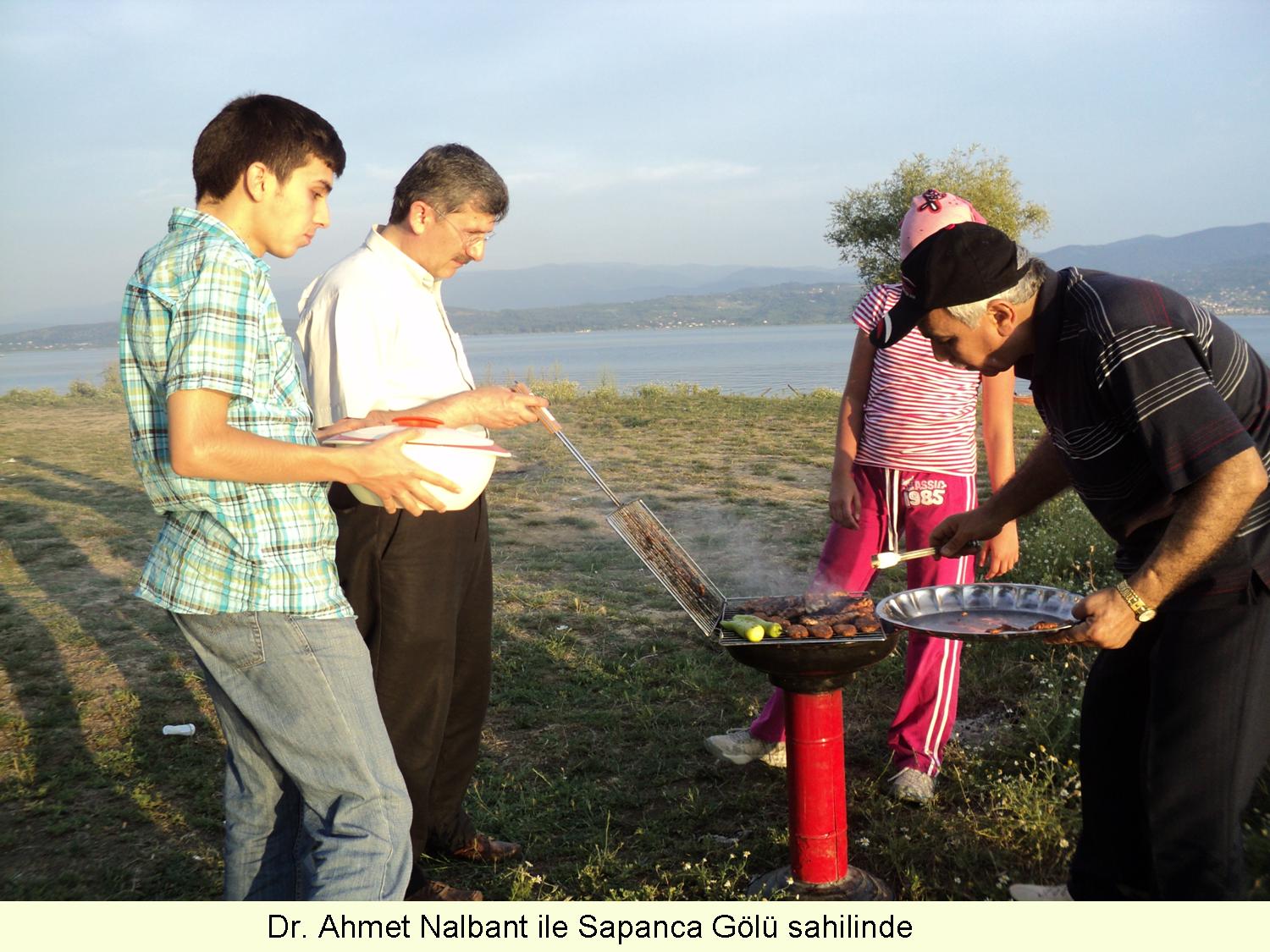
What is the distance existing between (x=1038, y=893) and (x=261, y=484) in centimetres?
262

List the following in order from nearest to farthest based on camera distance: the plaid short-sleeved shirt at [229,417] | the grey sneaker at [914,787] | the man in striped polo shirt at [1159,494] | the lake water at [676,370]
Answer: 1. the plaid short-sleeved shirt at [229,417]
2. the man in striped polo shirt at [1159,494]
3. the grey sneaker at [914,787]
4. the lake water at [676,370]

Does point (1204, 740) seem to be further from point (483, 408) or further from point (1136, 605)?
point (483, 408)

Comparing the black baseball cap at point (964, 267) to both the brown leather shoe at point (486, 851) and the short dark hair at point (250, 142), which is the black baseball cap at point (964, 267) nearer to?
the short dark hair at point (250, 142)

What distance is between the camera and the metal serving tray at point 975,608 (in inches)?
118

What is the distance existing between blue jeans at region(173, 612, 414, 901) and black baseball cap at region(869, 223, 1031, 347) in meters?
1.67

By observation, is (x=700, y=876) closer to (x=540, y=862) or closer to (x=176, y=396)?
(x=540, y=862)

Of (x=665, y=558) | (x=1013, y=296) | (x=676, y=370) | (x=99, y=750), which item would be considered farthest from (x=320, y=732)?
(x=676, y=370)

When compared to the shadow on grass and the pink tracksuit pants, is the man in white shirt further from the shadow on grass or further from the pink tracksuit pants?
the pink tracksuit pants

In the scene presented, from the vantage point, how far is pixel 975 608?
3.32 metres

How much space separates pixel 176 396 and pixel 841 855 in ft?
8.36

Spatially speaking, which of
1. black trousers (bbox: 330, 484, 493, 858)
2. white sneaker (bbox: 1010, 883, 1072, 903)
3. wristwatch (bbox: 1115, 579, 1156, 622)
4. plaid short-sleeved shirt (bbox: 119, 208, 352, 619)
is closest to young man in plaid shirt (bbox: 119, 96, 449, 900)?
plaid short-sleeved shirt (bbox: 119, 208, 352, 619)

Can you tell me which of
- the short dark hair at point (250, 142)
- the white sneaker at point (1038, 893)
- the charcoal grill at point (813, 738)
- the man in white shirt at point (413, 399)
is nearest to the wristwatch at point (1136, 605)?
the charcoal grill at point (813, 738)

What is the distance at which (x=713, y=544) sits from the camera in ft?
29.8

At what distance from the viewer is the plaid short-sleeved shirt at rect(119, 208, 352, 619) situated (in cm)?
218
